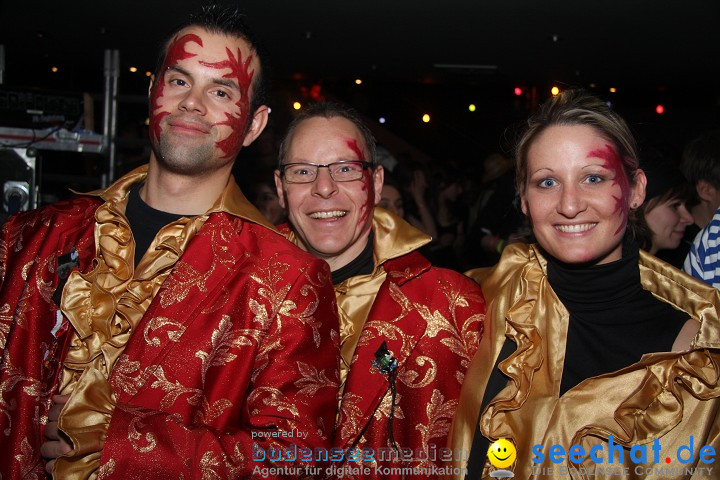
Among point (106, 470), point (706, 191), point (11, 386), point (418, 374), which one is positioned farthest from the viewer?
point (706, 191)

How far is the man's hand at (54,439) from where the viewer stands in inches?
64.0

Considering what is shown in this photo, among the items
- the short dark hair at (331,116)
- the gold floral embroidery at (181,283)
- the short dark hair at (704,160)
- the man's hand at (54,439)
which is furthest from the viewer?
the short dark hair at (704,160)

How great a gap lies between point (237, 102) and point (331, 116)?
1.32 feet

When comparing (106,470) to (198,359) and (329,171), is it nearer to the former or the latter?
(198,359)

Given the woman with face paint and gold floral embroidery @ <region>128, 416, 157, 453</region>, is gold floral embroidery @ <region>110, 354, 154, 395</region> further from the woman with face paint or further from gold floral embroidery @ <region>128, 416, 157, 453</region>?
the woman with face paint

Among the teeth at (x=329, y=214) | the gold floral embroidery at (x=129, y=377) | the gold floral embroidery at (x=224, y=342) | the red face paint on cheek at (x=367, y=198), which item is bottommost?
the gold floral embroidery at (x=129, y=377)

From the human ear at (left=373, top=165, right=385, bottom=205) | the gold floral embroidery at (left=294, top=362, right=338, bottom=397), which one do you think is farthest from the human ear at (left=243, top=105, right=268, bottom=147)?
the gold floral embroidery at (left=294, top=362, right=338, bottom=397)

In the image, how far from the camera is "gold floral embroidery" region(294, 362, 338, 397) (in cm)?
166

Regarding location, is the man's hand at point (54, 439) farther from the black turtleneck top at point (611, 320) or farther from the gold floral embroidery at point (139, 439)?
the black turtleneck top at point (611, 320)

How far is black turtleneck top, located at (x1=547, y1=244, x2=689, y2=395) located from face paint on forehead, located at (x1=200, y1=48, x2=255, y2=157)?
98cm

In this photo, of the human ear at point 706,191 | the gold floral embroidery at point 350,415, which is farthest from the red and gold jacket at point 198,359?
the human ear at point 706,191

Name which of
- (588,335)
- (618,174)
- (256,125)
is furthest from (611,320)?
(256,125)

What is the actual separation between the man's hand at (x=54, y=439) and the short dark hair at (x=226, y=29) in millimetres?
913

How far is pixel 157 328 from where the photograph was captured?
1680mm
